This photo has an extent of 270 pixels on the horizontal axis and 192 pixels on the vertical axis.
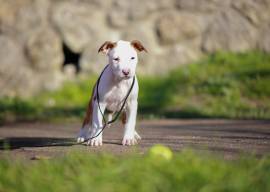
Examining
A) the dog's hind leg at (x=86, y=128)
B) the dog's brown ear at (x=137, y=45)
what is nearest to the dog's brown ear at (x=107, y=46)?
the dog's brown ear at (x=137, y=45)

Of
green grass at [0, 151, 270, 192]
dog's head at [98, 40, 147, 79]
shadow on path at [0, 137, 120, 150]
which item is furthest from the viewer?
shadow on path at [0, 137, 120, 150]

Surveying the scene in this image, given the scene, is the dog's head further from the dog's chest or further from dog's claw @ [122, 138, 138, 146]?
dog's claw @ [122, 138, 138, 146]

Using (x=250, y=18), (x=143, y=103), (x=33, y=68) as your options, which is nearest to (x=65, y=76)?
(x=33, y=68)

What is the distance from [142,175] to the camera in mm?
3633

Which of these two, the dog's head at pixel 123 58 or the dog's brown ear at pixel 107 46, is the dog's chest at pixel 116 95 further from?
the dog's brown ear at pixel 107 46

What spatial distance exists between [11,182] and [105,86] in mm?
2012

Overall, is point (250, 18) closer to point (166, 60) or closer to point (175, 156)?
point (166, 60)

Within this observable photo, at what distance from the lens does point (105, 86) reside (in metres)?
5.66

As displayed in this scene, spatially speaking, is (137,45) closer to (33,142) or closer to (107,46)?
(107,46)

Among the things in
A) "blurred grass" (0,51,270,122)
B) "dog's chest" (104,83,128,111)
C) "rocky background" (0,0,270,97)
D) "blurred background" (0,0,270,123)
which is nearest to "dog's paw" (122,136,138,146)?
"dog's chest" (104,83,128,111)

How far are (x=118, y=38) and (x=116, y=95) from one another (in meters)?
6.67

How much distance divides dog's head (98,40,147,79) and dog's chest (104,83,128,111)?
0.19 m

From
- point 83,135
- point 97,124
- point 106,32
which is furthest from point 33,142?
point 106,32

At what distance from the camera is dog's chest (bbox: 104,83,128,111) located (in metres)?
5.61
